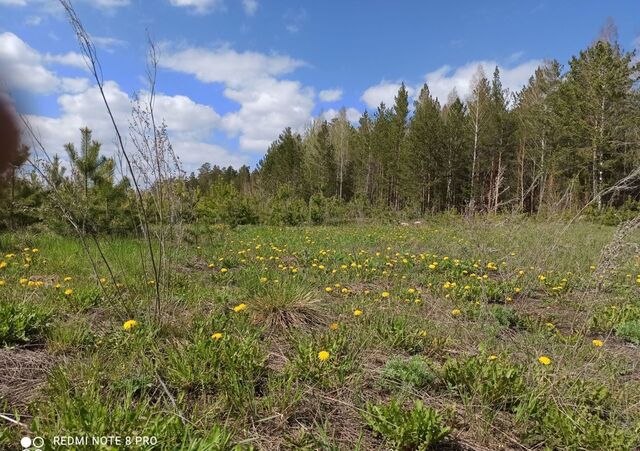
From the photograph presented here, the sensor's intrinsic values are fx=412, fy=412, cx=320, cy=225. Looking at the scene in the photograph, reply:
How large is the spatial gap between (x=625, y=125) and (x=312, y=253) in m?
22.9

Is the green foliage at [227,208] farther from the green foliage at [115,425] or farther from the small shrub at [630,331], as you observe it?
the green foliage at [115,425]

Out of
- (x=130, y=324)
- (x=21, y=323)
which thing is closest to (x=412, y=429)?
(x=130, y=324)

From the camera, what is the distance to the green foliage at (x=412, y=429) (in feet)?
6.18

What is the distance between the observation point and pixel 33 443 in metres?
1.58

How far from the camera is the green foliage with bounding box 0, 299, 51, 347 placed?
2.72 m

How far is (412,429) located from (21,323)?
2.62 meters

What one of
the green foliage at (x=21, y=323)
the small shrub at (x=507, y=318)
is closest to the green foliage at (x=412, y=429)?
the small shrub at (x=507, y=318)

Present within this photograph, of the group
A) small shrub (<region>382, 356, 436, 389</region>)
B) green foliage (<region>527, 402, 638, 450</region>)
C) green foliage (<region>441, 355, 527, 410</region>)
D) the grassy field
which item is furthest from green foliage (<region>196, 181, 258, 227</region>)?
green foliage (<region>527, 402, 638, 450</region>)

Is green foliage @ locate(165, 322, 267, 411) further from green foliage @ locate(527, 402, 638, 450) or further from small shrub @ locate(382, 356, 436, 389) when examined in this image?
green foliage @ locate(527, 402, 638, 450)

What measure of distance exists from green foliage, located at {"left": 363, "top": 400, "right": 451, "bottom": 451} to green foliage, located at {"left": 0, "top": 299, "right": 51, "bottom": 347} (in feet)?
7.86

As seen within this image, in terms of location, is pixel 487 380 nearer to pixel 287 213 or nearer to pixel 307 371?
pixel 307 371

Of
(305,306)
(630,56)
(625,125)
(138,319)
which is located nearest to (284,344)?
(305,306)

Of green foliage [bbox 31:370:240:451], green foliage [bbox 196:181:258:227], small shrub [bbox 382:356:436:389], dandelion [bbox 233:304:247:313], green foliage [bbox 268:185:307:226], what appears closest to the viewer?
green foliage [bbox 31:370:240:451]

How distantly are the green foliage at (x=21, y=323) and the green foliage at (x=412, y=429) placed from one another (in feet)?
7.86
